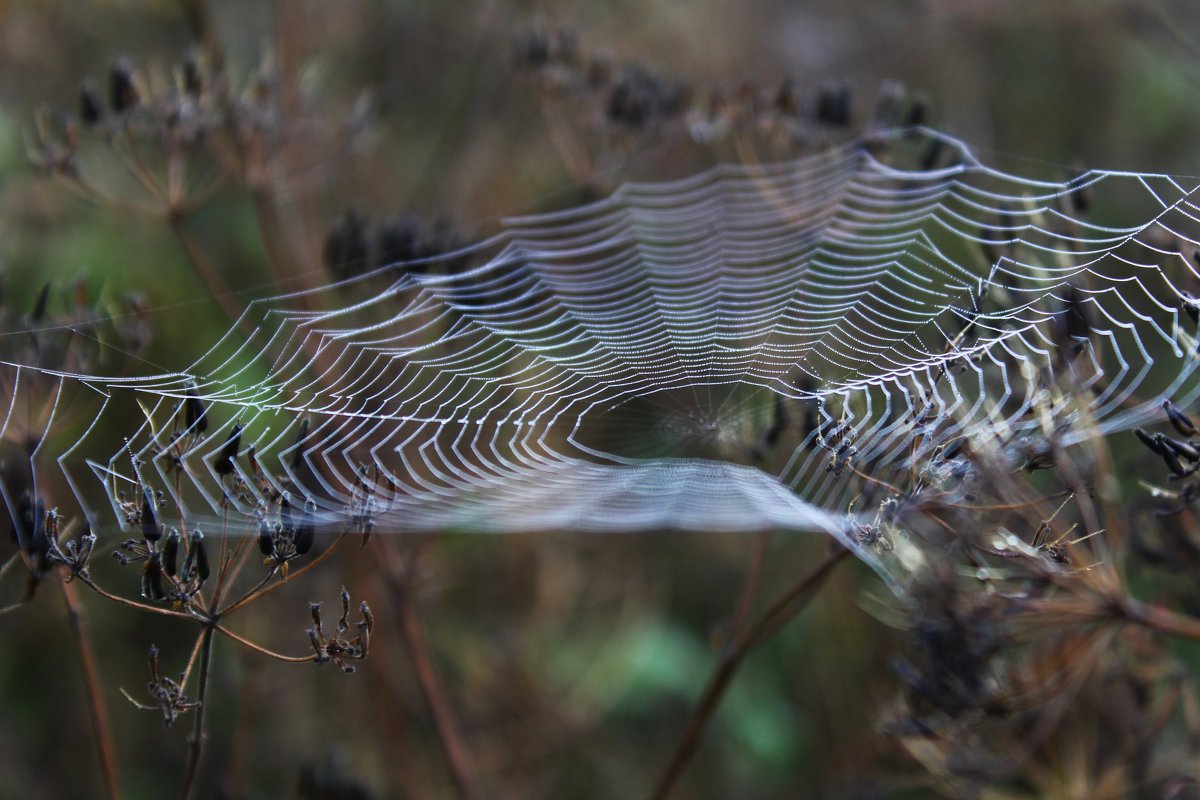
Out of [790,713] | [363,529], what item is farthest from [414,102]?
[363,529]

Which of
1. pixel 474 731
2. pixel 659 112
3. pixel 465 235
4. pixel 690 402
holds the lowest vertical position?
pixel 474 731

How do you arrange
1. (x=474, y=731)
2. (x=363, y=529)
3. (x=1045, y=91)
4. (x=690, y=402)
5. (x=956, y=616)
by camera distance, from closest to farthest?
(x=956, y=616) < (x=363, y=529) < (x=690, y=402) < (x=474, y=731) < (x=1045, y=91)

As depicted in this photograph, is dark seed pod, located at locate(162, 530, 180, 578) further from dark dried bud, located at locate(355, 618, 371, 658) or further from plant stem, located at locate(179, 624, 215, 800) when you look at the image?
dark dried bud, located at locate(355, 618, 371, 658)

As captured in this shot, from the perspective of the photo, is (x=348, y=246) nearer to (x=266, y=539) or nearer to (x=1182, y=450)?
(x=266, y=539)

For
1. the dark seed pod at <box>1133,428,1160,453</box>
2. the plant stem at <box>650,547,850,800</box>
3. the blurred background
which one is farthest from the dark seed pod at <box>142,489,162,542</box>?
the dark seed pod at <box>1133,428,1160,453</box>

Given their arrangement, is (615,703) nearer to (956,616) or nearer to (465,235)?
(465,235)

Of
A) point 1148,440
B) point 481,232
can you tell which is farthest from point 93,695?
point 481,232
